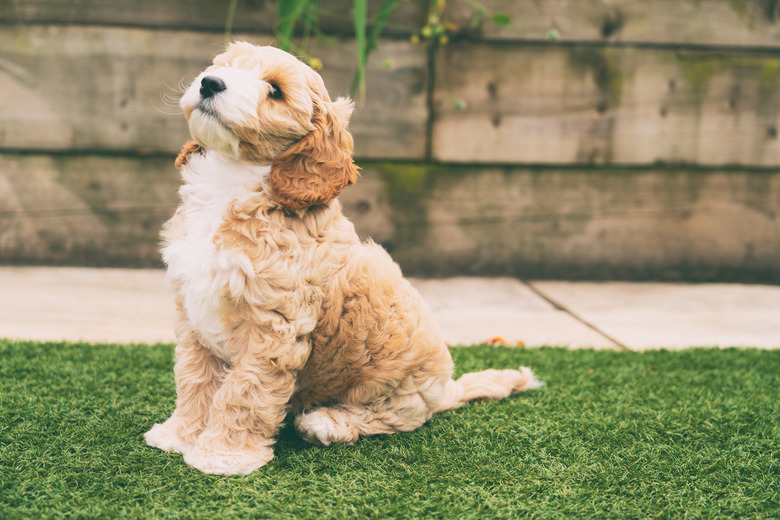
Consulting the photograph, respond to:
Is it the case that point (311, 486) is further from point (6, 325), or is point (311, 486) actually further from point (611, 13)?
point (611, 13)

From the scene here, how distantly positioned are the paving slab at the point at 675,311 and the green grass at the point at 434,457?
2.67ft

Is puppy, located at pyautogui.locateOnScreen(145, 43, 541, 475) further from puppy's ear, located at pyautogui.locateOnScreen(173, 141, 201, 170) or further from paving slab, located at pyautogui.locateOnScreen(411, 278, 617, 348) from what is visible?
paving slab, located at pyautogui.locateOnScreen(411, 278, 617, 348)

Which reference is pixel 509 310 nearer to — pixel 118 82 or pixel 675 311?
pixel 675 311

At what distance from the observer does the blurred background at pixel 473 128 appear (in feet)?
15.1

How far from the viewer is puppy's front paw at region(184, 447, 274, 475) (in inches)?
77.7

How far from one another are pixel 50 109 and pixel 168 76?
0.85 metres

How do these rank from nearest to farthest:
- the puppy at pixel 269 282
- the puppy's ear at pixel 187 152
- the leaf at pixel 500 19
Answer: the puppy at pixel 269 282
the puppy's ear at pixel 187 152
the leaf at pixel 500 19

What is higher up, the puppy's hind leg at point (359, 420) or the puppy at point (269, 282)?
the puppy at point (269, 282)

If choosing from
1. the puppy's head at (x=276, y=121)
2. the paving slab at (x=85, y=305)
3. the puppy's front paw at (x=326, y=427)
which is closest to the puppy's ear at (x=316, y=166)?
the puppy's head at (x=276, y=121)

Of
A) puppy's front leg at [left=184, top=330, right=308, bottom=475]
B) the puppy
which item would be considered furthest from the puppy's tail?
puppy's front leg at [left=184, top=330, right=308, bottom=475]

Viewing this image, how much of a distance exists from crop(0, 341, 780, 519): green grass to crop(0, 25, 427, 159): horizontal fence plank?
7.01ft

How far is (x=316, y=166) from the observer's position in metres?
2.02

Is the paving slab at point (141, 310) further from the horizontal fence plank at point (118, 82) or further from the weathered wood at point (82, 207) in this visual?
the horizontal fence plank at point (118, 82)

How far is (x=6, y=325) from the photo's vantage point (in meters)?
3.38
